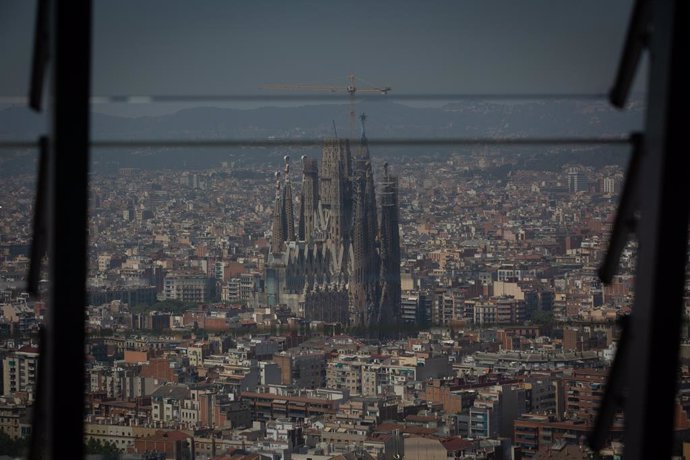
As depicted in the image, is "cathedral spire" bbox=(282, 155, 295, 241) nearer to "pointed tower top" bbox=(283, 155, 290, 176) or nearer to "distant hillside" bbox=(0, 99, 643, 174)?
"pointed tower top" bbox=(283, 155, 290, 176)

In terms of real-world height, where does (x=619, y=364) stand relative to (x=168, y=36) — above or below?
below

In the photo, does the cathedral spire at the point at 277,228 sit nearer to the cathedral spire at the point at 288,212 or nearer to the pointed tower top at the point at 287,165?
the cathedral spire at the point at 288,212

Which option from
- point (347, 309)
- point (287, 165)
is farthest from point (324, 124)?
point (347, 309)

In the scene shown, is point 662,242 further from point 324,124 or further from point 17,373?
point 324,124

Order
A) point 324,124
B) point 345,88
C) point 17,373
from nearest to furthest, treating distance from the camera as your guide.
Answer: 1. point 17,373
2. point 324,124
3. point 345,88

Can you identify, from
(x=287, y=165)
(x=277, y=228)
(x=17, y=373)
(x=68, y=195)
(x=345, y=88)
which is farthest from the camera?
(x=277, y=228)

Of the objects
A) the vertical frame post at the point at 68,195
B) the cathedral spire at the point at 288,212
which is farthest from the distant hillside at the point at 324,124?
the vertical frame post at the point at 68,195

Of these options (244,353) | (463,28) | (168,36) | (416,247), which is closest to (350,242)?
(416,247)

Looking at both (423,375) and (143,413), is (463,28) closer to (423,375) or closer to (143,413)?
(143,413)
